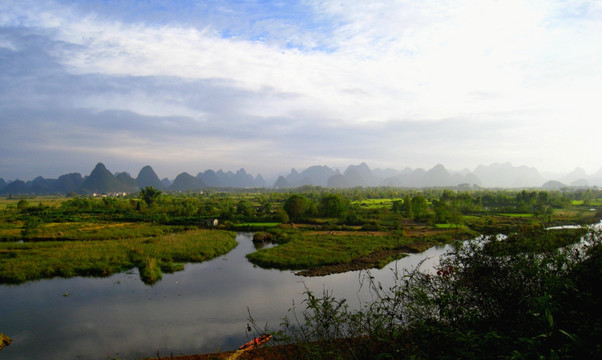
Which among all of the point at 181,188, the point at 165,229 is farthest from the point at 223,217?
the point at 181,188

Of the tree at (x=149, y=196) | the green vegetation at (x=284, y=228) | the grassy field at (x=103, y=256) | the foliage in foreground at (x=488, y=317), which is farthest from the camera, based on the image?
the tree at (x=149, y=196)

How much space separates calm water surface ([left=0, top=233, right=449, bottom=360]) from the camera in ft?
31.1

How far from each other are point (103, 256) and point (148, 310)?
9466 mm

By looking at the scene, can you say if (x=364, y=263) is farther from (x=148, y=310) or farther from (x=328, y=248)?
(x=148, y=310)

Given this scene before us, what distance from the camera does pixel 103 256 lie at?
19.2m

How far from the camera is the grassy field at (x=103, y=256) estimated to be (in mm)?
16531

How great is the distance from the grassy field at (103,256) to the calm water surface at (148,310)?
78cm

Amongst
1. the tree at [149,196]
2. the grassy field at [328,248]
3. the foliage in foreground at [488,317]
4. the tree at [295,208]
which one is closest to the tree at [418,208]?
the grassy field at [328,248]

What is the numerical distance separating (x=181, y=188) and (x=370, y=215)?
555 feet

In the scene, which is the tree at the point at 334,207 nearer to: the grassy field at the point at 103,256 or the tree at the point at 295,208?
the tree at the point at 295,208

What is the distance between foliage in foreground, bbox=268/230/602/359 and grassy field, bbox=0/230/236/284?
15005 mm

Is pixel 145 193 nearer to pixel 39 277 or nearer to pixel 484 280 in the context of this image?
pixel 39 277

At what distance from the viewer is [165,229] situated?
31.5 m

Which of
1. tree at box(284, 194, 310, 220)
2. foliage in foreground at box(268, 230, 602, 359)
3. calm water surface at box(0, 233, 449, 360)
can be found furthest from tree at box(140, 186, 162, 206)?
foliage in foreground at box(268, 230, 602, 359)
